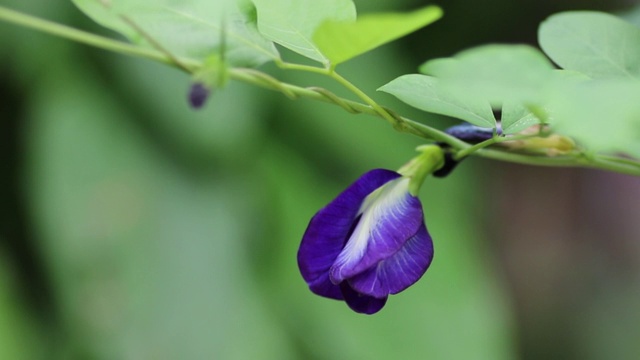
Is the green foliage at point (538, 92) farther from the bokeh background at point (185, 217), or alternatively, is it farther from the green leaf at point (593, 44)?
the bokeh background at point (185, 217)

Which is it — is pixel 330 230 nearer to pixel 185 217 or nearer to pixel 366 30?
pixel 366 30

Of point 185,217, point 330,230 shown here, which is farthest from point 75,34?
point 185,217

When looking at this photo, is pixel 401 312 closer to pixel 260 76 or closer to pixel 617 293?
pixel 617 293

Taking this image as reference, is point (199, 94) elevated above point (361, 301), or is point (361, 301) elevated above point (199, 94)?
point (199, 94)

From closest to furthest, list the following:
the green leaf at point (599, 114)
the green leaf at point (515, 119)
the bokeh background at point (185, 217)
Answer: the green leaf at point (599, 114)
the green leaf at point (515, 119)
the bokeh background at point (185, 217)

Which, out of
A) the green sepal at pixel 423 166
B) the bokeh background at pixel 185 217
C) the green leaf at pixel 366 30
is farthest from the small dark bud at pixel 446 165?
the bokeh background at pixel 185 217

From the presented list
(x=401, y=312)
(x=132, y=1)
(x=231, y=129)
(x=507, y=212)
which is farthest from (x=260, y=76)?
(x=507, y=212)

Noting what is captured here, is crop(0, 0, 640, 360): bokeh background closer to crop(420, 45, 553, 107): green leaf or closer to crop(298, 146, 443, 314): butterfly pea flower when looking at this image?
crop(298, 146, 443, 314): butterfly pea flower
